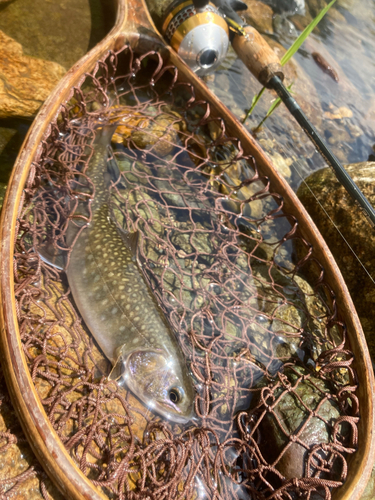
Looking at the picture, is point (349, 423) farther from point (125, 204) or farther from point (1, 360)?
point (125, 204)

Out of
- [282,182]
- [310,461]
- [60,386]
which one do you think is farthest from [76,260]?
[310,461]

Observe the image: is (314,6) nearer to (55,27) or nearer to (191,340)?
(55,27)

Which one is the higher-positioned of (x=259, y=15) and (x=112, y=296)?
(x=259, y=15)

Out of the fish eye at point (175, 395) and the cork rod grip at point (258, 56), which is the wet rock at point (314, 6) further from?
the fish eye at point (175, 395)

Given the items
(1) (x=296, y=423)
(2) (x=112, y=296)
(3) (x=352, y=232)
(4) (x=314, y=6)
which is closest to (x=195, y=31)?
(3) (x=352, y=232)

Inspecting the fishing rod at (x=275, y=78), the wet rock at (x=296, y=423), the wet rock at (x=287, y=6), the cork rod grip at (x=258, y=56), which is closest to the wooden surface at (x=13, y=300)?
the wet rock at (x=296, y=423)

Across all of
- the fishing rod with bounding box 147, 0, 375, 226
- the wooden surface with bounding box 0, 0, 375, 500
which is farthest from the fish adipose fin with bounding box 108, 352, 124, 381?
the fishing rod with bounding box 147, 0, 375, 226
